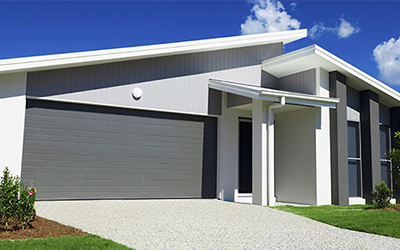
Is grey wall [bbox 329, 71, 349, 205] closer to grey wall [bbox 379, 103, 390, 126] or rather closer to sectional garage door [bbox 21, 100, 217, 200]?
grey wall [bbox 379, 103, 390, 126]

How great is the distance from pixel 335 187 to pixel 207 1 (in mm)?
8838

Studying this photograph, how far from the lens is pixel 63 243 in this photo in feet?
18.0

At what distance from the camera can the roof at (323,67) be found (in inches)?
479

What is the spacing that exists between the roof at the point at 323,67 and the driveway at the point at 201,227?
16.6 ft

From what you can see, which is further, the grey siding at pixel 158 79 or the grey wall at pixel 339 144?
the grey wall at pixel 339 144

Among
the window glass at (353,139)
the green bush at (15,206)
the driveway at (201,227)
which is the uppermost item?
the window glass at (353,139)

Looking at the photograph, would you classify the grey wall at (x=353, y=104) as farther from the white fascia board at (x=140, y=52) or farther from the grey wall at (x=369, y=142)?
the white fascia board at (x=140, y=52)

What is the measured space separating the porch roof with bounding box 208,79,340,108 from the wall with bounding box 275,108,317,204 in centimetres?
72

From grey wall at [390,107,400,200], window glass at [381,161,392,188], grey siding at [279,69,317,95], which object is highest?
grey siding at [279,69,317,95]

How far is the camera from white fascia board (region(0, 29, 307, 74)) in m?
9.97

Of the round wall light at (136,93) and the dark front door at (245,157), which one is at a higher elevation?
the round wall light at (136,93)

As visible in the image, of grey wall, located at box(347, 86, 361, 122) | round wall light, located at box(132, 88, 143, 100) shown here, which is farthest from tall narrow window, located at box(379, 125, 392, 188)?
round wall light, located at box(132, 88, 143, 100)

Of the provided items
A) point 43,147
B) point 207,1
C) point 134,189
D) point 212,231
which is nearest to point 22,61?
point 43,147

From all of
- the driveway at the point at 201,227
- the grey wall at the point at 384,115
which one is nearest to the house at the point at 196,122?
the grey wall at the point at 384,115
